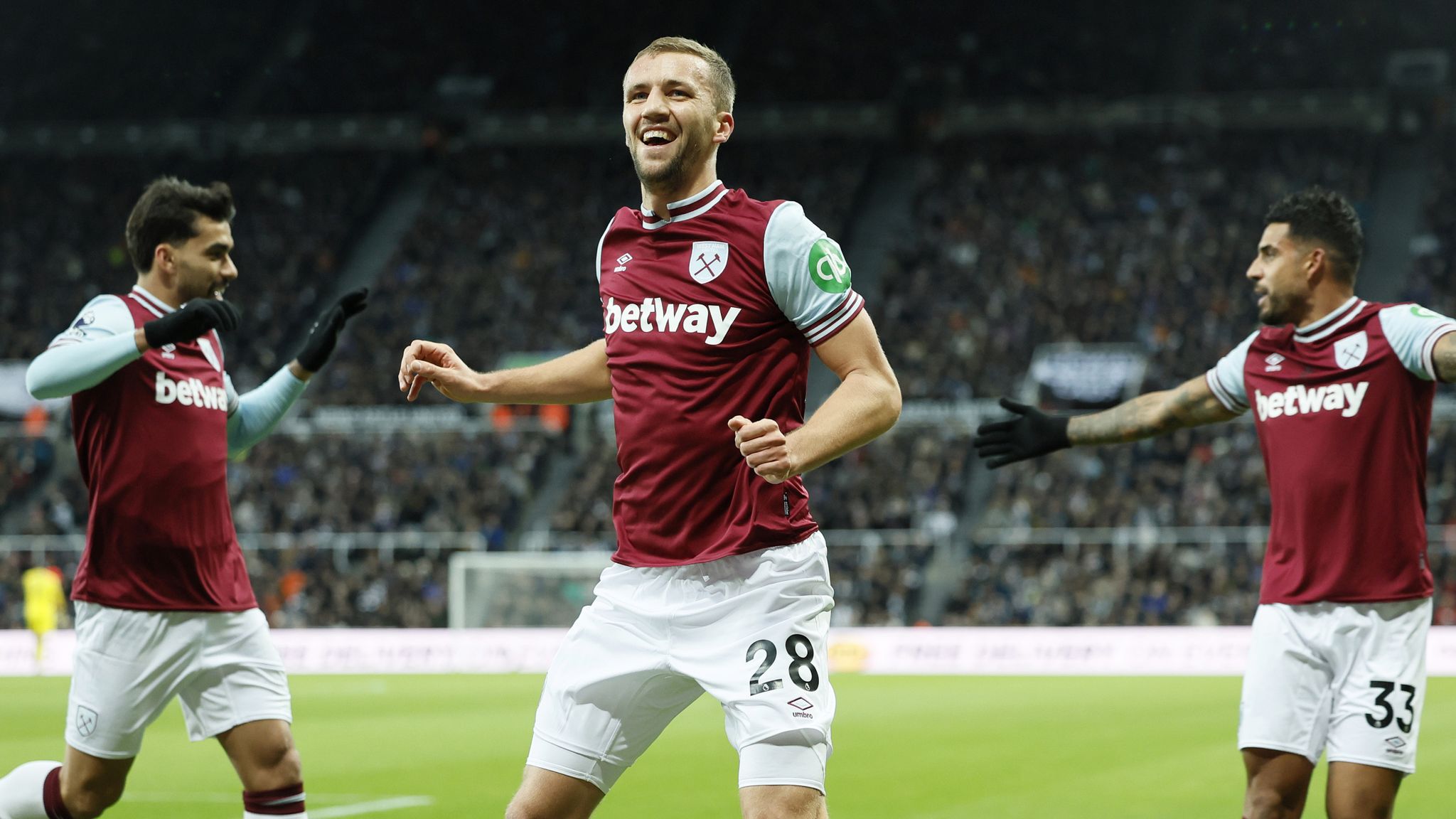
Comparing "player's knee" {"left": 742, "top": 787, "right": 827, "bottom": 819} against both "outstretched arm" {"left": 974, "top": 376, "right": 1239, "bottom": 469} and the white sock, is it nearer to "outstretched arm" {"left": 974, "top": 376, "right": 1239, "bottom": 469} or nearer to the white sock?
"outstretched arm" {"left": 974, "top": 376, "right": 1239, "bottom": 469}

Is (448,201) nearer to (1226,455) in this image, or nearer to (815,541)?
(1226,455)

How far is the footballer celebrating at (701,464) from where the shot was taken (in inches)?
164

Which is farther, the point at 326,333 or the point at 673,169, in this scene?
the point at 326,333

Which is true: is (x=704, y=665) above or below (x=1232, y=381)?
below

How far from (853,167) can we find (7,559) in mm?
19189

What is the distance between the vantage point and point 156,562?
583 cm

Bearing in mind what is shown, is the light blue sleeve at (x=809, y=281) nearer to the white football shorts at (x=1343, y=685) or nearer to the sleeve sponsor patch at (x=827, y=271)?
the sleeve sponsor patch at (x=827, y=271)

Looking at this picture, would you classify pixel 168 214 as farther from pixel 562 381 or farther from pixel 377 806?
pixel 377 806

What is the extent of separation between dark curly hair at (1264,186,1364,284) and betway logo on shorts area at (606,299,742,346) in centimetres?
249

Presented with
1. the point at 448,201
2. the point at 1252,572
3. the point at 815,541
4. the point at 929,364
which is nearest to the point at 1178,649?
the point at 1252,572

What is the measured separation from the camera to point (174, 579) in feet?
19.1

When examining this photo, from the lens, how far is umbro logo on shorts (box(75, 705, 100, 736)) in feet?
18.8

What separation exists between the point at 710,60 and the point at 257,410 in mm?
2902

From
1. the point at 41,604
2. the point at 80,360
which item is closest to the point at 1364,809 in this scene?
the point at 80,360
